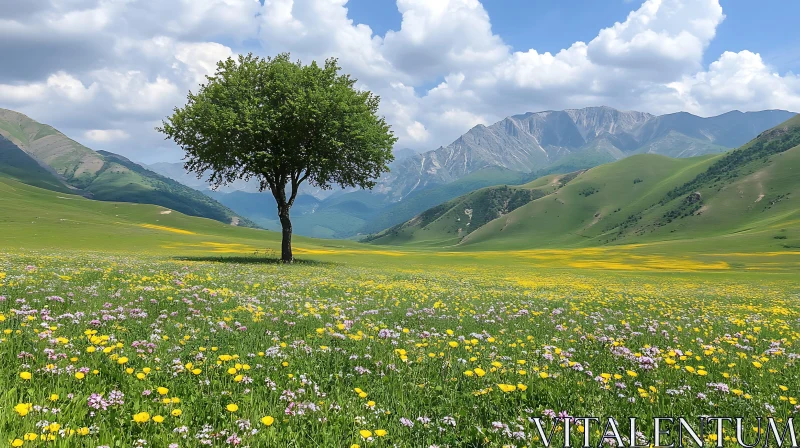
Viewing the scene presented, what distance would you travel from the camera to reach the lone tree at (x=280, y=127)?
3769cm

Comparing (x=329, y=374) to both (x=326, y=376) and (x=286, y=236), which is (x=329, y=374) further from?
(x=286, y=236)

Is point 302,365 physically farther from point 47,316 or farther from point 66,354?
point 47,316

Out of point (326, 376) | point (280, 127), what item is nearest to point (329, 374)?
point (326, 376)

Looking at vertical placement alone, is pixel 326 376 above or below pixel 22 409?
below

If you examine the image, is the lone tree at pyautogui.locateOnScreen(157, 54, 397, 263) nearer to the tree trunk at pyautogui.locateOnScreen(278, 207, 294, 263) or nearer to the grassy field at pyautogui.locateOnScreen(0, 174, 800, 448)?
the tree trunk at pyautogui.locateOnScreen(278, 207, 294, 263)

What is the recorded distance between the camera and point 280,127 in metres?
38.6

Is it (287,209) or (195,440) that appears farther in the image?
(287,209)

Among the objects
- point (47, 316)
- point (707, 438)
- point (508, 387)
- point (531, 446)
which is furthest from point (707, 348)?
point (47, 316)

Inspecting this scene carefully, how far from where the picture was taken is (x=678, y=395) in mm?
6473

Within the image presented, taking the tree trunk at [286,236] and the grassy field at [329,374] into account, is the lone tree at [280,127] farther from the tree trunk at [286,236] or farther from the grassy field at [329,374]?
the grassy field at [329,374]

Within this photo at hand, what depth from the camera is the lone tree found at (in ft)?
124

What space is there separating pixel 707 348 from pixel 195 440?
10.2 meters

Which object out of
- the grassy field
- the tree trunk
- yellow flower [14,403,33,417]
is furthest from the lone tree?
yellow flower [14,403,33,417]

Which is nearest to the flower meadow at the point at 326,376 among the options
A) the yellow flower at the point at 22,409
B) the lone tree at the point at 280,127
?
the yellow flower at the point at 22,409
